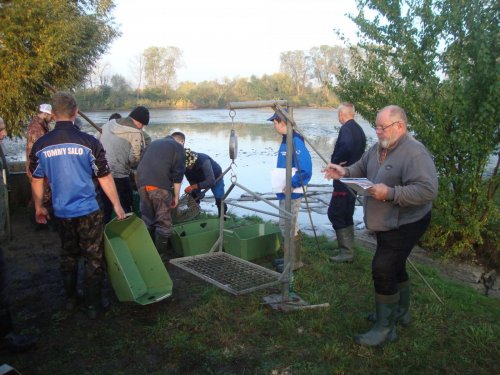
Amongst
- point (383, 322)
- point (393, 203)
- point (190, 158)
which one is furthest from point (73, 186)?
point (190, 158)

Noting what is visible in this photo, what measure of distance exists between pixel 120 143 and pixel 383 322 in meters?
3.84

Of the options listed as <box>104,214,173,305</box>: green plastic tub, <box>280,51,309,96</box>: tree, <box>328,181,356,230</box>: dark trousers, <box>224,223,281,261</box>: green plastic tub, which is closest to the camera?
<box>104,214,173,305</box>: green plastic tub

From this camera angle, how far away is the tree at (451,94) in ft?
18.6

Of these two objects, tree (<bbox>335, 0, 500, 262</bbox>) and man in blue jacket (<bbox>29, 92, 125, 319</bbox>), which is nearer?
man in blue jacket (<bbox>29, 92, 125, 319</bbox>)

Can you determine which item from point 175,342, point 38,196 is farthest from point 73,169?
point 175,342

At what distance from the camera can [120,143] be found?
5605mm

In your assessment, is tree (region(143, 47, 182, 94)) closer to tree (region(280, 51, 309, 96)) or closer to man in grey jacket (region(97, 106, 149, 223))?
tree (region(280, 51, 309, 96))

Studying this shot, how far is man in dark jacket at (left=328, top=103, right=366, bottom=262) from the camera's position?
5.28 meters

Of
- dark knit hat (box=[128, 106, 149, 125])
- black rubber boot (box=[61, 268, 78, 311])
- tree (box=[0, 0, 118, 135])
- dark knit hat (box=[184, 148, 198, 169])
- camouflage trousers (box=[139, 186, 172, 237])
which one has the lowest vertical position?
black rubber boot (box=[61, 268, 78, 311])

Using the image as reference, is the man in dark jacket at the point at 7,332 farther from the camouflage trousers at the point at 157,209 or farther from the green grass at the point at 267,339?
the camouflage trousers at the point at 157,209

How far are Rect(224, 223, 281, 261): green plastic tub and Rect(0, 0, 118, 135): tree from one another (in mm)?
4337

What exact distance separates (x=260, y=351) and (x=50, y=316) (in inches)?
76.3

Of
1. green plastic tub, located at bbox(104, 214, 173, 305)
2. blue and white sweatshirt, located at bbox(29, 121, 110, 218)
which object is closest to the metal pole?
green plastic tub, located at bbox(104, 214, 173, 305)

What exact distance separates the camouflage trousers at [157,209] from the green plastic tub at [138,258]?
71 cm
